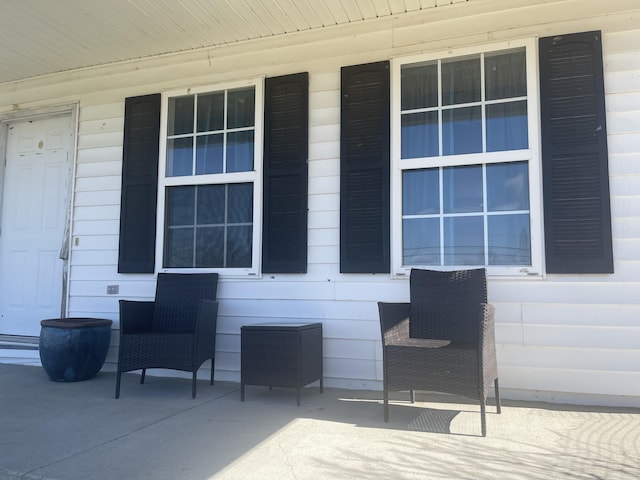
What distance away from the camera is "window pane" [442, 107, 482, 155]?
3.53 metres

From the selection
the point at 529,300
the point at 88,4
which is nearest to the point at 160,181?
the point at 88,4

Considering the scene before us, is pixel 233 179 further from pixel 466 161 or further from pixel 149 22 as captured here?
pixel 466 161

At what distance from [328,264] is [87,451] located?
1986 millimetres

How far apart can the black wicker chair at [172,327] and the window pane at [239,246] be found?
21 centimetres

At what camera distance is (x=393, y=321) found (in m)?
3.07

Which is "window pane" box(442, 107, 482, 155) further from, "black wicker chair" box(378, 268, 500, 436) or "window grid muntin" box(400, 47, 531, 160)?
"black wicker chair" box(378, 268, 500, 436)

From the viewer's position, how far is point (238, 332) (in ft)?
12.9

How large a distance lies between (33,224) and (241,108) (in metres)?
2.46

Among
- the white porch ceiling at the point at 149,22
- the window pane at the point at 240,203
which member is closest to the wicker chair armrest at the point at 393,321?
the window pane at the point at 240,203

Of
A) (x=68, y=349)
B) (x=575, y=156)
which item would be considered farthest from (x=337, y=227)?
(x=68, y=349)

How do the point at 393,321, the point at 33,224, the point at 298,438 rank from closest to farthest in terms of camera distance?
the point at 298,438, the point at 393,321, the point at 33,224

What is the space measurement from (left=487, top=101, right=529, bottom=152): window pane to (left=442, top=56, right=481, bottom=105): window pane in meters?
0.17

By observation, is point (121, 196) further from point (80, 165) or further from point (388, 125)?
point (388, 125)

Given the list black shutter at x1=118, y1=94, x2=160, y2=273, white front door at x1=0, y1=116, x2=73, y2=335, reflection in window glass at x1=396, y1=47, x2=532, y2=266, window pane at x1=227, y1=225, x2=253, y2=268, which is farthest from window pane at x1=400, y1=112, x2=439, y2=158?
white front door at x1=0, y1=116, x2=73, y2=335
